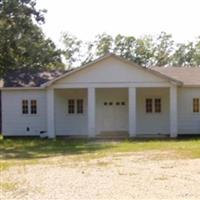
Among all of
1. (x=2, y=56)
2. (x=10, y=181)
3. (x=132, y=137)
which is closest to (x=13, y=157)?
(x=10, y=181)

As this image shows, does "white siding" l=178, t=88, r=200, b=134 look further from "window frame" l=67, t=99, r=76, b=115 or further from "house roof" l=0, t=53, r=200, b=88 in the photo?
"window frame" l=67, t=99, r=76, b=115

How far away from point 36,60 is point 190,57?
109 feet

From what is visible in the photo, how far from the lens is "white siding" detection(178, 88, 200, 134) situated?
32.8 metres

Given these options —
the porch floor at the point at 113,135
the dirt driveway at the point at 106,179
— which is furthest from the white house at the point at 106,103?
the dirt driveway at the point at 106,179

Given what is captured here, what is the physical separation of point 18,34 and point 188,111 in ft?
44.4

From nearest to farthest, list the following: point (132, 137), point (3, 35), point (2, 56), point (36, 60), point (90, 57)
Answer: point (132, 137) → point (3, 35) → point (2, 56) → point (36, 60) → point (90, 57)

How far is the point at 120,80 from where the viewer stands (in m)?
31.6

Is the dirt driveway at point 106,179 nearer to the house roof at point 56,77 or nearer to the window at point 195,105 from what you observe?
the house roof at point 56,77

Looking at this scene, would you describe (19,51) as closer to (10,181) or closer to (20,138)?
(20,138)

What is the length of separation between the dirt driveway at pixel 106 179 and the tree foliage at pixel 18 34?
20009 mm

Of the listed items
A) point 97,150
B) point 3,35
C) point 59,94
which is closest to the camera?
point 97,150

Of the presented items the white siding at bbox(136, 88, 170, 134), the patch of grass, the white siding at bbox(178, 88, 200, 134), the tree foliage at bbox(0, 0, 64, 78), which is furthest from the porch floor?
the patch of grass

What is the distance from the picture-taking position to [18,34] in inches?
1528

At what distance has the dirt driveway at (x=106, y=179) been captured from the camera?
11320 mm
